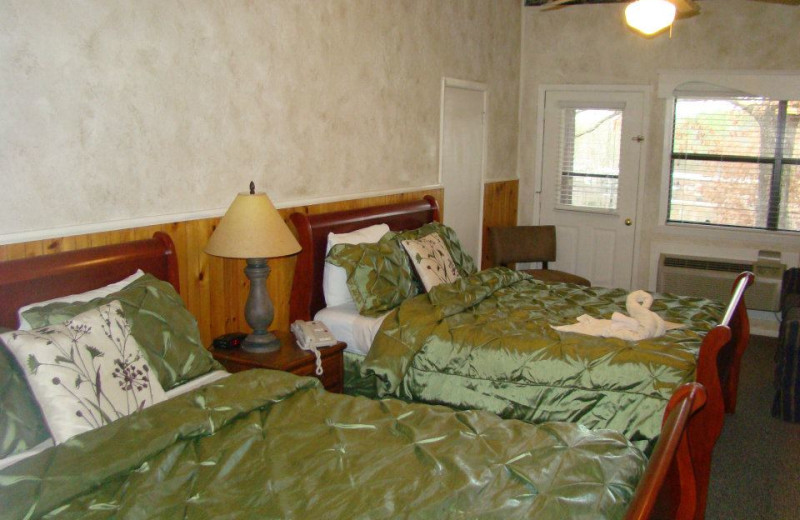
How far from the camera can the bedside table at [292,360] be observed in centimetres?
312

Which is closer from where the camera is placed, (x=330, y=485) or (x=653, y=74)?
(x=330, y=485)

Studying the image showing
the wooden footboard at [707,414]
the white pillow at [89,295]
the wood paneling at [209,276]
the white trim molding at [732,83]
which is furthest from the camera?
the white trim molding at [732,83]

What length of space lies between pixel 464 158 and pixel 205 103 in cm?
275

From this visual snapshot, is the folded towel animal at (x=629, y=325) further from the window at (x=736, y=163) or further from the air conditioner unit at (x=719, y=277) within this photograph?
the window at (x=736, y=163)

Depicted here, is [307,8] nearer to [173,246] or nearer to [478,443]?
[173,246]

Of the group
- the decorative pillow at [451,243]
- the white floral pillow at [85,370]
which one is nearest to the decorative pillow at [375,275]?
the decorative pillow at [451,243]

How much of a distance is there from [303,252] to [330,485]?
190cm

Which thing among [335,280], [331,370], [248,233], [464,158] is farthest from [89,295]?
[464,158]

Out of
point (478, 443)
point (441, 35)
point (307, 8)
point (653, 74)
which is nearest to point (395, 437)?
point (478, 443)

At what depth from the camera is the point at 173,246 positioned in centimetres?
296

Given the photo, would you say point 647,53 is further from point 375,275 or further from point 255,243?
point 255,243

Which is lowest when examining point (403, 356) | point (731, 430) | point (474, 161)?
point (731, 430)

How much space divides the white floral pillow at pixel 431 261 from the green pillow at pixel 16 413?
223 centimetres

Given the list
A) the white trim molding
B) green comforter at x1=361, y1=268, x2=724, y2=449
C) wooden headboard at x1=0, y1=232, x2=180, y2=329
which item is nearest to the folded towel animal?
green comforter at x1=361, y1=268, x2=724, y2=449
